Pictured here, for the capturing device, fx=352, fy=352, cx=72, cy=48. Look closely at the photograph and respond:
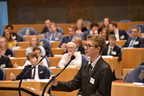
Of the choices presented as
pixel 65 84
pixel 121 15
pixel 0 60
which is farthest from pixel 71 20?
pixel 65 84

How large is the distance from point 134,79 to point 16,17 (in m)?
10.4

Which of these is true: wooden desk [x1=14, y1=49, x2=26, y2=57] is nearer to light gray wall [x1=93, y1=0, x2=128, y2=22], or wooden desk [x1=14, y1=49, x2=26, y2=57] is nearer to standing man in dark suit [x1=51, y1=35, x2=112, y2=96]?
standing man in dark suit [x1=51, y1=35, x2=112, y2=96]

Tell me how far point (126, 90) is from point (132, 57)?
333 centimetres

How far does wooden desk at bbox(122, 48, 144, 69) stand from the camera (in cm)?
784

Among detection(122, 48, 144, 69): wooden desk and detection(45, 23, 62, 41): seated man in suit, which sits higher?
detection(45, 23, 62, 41): seated man in suit

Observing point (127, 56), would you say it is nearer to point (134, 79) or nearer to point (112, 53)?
point (112, 53)

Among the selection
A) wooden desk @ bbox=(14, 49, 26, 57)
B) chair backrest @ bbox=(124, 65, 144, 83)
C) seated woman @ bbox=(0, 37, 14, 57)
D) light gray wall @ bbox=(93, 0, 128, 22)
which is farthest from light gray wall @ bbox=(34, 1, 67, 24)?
chair backrest @ bbox=(124, 65, 144, 83)

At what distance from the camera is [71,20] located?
14.8m

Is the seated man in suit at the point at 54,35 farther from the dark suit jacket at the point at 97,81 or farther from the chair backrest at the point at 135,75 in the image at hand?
the dark suit jacket at the point at 97,81

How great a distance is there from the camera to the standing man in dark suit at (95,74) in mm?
3258

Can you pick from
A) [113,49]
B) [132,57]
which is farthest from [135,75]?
[113,49]

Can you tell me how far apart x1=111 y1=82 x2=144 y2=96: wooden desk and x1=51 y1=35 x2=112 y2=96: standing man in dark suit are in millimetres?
1350

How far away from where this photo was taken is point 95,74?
334cm

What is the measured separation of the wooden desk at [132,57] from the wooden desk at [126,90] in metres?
3.15
